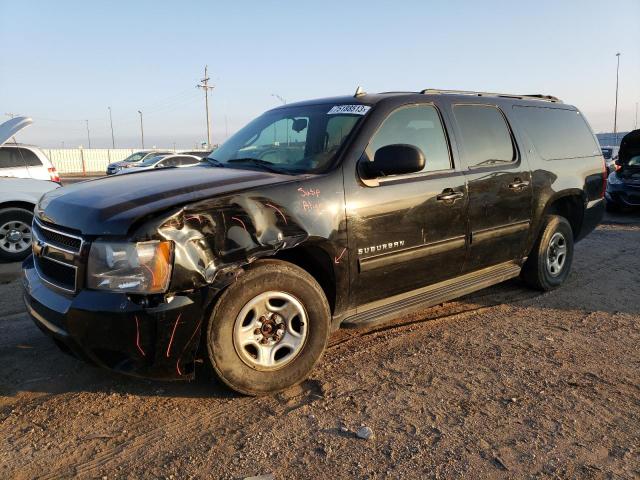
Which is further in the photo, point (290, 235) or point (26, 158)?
point (26, 158)

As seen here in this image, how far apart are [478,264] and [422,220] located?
93 cm

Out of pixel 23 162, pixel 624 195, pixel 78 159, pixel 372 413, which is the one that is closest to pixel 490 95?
pixel 372 413

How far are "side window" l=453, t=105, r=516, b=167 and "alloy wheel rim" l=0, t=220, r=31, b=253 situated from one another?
6.26m

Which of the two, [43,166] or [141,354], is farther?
[43,166]

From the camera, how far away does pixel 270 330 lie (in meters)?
2.97

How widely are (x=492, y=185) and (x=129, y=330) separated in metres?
3.04

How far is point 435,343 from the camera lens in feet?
12.4

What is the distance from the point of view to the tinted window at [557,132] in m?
4.77

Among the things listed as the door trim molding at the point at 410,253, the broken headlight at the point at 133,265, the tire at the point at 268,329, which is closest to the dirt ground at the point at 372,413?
the tire at the point at 268,329

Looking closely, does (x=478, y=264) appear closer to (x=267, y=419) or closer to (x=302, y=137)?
(x=302, y=137)

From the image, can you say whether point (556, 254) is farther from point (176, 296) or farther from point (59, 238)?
point (59, 238)

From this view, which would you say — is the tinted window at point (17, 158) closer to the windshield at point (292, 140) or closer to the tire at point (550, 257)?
the windshield at point (292, 140)

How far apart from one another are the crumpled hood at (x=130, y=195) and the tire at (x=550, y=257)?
2.98 m

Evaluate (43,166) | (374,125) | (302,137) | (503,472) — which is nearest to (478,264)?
(374,125)
